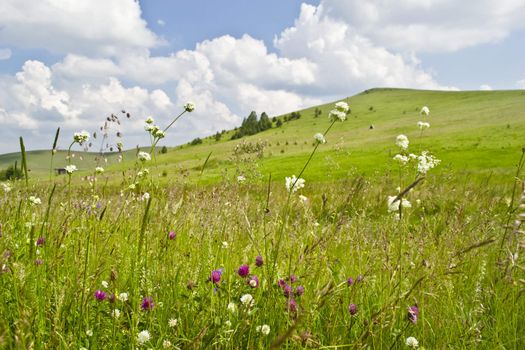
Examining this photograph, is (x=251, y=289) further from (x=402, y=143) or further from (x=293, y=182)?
(x=402, y=143)

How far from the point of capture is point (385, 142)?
47469 mm

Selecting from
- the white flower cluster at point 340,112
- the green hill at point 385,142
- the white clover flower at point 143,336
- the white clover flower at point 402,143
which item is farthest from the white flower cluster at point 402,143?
the white clover flower at point 143,336

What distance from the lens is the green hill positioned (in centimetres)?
2498

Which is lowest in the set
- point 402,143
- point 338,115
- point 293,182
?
point 293,182

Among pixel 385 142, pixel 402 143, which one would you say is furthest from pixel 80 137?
pixel 385 142

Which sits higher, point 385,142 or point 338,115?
point 338,115

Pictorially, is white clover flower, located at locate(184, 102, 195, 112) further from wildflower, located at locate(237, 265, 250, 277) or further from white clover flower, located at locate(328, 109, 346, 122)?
wildflower, located at locate(237, 265, 250, 277)

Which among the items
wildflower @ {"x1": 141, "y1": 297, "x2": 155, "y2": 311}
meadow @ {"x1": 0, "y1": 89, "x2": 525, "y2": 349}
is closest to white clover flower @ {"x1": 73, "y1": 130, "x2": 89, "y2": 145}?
meadow @ {"x1": 0, "y1": 89, "x2": 525, "y2": 349}

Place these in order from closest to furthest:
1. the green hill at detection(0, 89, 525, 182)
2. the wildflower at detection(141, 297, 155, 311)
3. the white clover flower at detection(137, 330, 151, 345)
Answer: the white clover flower at detection(137, 330, 151, 345)
the wildflower at detection(141, 297, 155, 311)
the green hill at detection(0, 89, 525, 182)

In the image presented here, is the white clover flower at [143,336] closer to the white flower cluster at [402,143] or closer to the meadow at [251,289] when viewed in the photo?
the meadow at [251,289]

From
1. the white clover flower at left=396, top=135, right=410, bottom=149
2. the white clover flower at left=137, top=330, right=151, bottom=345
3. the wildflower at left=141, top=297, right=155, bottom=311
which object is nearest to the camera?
the white clover flower at left=137, top=330, right=151, bottom=345

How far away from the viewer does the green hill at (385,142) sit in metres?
25.0

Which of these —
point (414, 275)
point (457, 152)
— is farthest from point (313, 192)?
point (457, 152)

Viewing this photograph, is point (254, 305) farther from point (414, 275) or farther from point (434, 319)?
point (414, 275)
